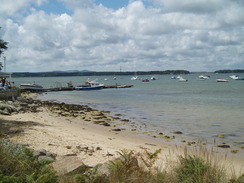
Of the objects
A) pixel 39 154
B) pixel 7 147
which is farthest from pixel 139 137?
pixel 7 147

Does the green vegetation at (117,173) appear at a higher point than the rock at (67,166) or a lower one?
higher

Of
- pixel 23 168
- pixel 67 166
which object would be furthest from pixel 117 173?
pixel 23 168

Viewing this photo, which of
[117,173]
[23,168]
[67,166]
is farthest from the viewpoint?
[67,166]

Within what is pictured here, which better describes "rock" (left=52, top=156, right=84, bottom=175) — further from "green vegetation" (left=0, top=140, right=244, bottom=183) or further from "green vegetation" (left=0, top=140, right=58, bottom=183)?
"green vegetation" (left=0, top=140, right=58, bottom=183)

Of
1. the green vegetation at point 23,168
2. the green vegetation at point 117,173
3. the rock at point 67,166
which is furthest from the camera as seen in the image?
the rock at point 67,166

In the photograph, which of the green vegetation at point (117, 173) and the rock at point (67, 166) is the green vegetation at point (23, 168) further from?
the rock at point (67, 166)

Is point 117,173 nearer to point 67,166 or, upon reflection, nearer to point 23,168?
point 67,166

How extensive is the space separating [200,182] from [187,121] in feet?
51.8

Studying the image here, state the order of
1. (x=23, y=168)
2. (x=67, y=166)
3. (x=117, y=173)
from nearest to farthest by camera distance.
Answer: (x=117, y=173) → (x=23, y=168) → (x=67, y=166)

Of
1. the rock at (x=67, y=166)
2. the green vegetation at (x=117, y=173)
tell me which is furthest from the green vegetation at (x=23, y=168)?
the rock at (x=67, y=166)

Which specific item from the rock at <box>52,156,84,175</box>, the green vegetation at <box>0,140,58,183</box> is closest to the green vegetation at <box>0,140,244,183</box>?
the green vegetation at <box>0,140,58,183</box>

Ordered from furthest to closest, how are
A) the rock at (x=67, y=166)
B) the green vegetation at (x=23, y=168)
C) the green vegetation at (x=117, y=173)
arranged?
the rock at (x=67, y=166) < the green vegetation at (x=117, y=173) < the green vegetation at (x=23, y=168)

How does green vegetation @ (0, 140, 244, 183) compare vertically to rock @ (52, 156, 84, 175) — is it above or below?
above

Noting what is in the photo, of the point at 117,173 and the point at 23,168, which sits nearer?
the point at 117,173
